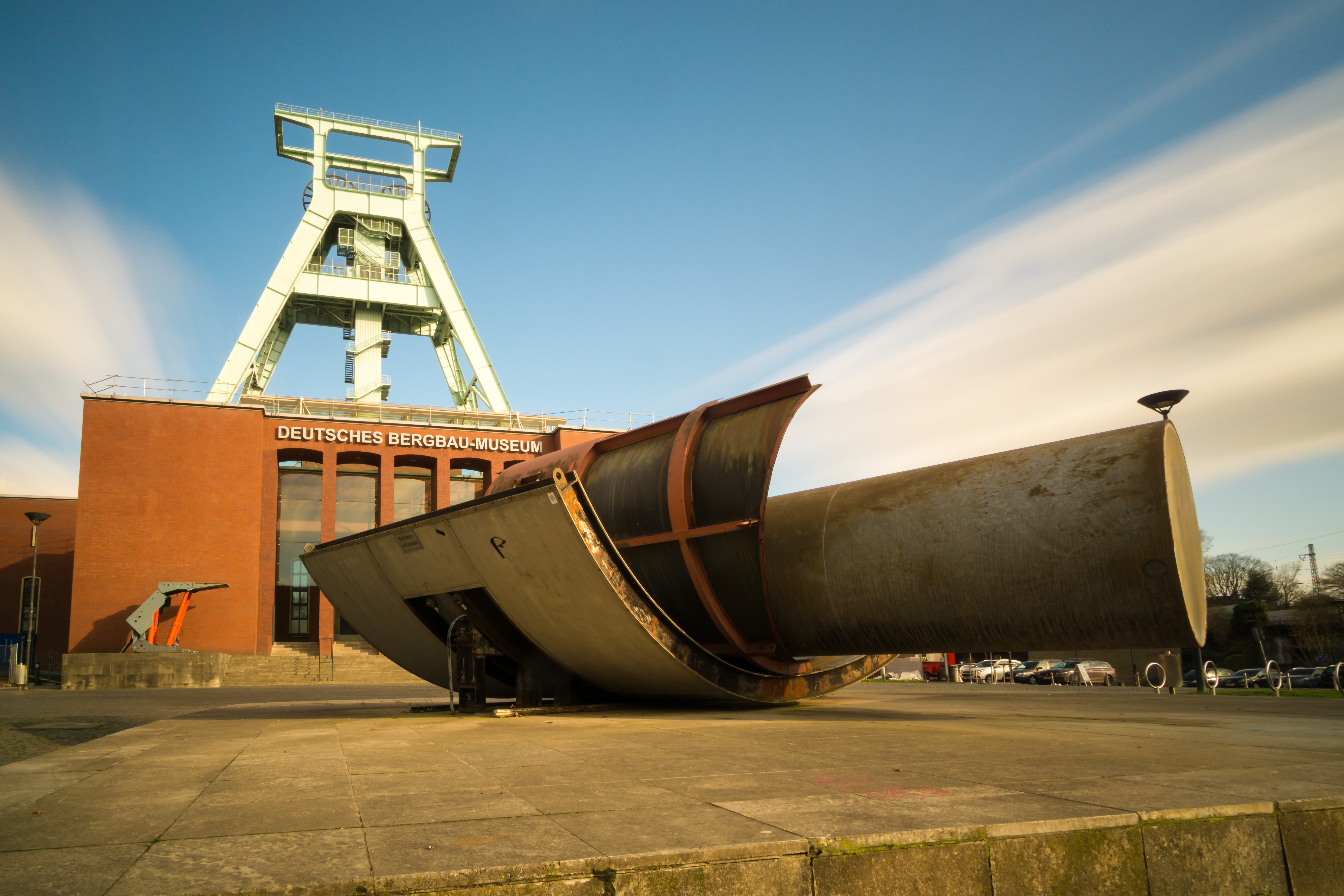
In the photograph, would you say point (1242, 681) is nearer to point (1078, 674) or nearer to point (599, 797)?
point (1078, 674)

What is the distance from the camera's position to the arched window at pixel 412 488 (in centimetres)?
3856

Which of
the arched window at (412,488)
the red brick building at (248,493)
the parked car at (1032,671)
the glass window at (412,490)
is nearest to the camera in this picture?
the parked car at (1032,671)

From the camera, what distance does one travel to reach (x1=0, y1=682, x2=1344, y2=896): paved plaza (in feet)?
9.96

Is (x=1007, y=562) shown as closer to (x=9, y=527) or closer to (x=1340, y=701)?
(x=1340, y=701)

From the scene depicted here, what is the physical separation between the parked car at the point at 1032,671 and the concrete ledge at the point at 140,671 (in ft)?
91.1

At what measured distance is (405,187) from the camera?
161 ft

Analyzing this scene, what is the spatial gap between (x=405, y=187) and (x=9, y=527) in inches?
1072

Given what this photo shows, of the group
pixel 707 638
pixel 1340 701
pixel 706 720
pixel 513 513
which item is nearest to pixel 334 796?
Result: pixel 513 513

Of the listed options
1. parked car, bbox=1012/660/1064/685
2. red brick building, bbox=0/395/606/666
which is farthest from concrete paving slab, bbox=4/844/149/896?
red brick building, bbox=0/395/606/666

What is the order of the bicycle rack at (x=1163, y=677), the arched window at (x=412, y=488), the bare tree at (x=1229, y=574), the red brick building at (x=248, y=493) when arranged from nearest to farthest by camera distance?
the bicycle rack at (x=1163, y=677) → the red brick building at (x=248, y=493) → the arched window at (x=412, y=488) → the bare tree at (x=1229, y=574)

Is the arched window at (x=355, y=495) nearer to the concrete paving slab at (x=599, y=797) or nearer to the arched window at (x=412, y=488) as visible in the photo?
the arched window at (x=412, y=488)

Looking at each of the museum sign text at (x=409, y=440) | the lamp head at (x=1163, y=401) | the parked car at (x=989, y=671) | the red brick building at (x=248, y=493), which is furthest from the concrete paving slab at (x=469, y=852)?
the museum sign text at (x=409, y=440)

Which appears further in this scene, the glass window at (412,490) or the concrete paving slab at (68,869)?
the glass window at (412,490)

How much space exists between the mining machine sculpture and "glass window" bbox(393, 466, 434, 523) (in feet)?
88.3
